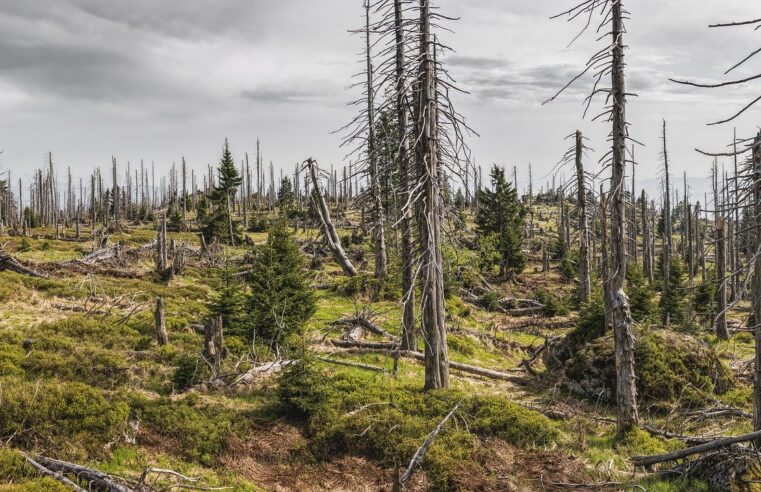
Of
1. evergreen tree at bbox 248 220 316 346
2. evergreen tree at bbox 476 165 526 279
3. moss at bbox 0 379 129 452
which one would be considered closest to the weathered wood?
evergreen tree at bbox 248 220 316 346

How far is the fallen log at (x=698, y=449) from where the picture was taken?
631cm

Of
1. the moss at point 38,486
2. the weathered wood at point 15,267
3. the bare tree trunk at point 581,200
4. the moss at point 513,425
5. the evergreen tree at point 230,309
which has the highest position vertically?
the bare tree trunk at point 581,200

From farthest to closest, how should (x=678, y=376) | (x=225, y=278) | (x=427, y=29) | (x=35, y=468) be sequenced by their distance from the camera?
1. (x=225, y=278)
2. (x=678, y=376)
3. (x=427, y=29)
4. (x=35, y=468)

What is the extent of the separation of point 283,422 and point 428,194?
582cm

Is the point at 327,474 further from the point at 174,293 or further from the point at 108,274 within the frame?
the point at 108,274

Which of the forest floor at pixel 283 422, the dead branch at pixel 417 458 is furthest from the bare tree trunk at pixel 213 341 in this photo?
the dead branch at pixel 417 458

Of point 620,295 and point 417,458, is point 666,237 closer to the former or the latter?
point 620,295

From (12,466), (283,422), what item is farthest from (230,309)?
(12,466)

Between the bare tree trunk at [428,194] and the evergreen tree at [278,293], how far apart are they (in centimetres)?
485

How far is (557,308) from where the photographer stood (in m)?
28.7

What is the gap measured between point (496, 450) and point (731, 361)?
50.7 feet

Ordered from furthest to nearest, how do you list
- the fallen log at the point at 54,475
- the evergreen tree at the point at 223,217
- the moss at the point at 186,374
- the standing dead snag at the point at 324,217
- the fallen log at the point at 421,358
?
the evergreen tree at the point at 223,217 < the standing dead snag at the point at 324,217 < the fallen log at the point at 421,358 < the moss at the point at 186,374 < the fallen log at the point at 54,475

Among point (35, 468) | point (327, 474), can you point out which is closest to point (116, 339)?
point (35, 468)

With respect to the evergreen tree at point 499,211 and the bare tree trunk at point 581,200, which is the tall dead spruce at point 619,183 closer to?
the bare tree trunk at point 581,200
